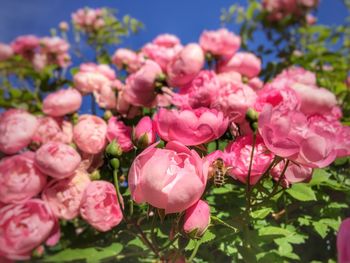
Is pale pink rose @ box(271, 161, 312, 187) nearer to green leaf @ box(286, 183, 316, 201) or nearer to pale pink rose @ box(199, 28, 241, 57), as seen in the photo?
green leaf @ box(286, 183, 316, 201)

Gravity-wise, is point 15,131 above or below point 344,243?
above

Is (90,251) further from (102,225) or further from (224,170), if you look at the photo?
(224,170)

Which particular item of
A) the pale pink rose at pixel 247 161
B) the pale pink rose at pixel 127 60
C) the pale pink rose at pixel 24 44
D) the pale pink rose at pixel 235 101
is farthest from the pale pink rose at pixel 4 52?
the pale pink rose at pixel 247 161

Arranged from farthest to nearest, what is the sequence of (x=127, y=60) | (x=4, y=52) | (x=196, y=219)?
(x=4, y=52) < (x=127, y=60) < (x=196, y=219)

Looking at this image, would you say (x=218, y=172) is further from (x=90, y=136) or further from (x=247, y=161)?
(x=90, y=136)

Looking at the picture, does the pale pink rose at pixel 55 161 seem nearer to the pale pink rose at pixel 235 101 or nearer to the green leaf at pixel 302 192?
the pale pink rose at pixel 235 101

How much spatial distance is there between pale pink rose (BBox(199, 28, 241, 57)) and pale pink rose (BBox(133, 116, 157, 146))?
20.5 inches

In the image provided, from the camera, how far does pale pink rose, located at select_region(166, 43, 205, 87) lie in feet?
2.91

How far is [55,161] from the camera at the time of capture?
72cm

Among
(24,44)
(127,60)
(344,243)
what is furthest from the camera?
(24,44)

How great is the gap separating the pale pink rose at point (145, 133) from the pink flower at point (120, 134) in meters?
0.11

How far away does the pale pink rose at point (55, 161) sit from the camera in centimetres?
72

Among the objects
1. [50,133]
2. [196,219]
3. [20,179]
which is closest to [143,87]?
[50,133]

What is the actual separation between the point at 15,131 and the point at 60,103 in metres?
0.13
